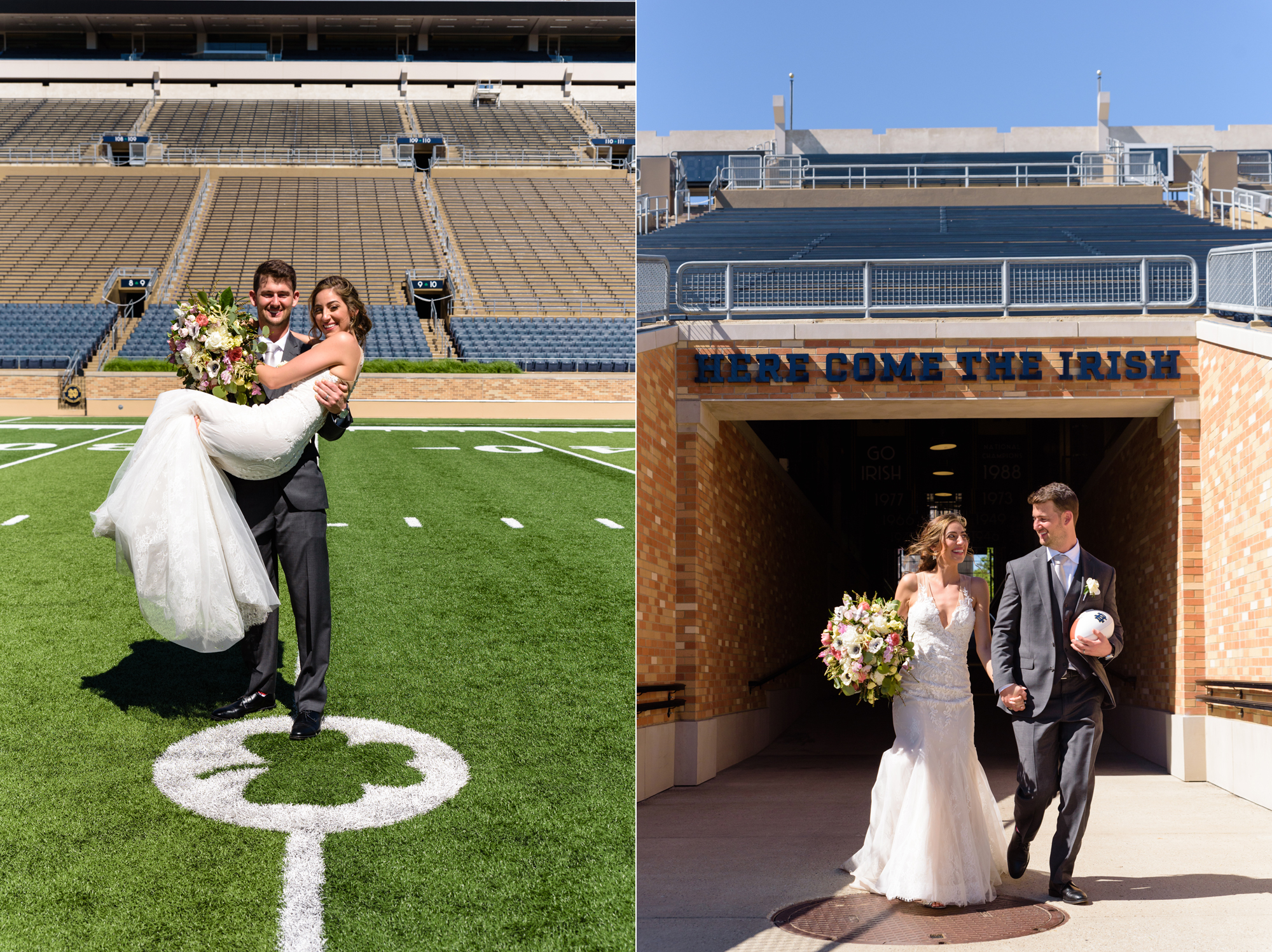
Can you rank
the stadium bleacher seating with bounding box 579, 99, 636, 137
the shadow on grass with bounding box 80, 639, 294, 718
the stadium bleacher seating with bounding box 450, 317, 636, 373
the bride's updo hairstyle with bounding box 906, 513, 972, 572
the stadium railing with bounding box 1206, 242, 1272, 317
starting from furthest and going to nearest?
the stadium bleacher seating with bounding box 579, 99, 636, 137, the stadium bleacher seating with bounding box 450, 317, 636, 373, the stadium railing with bounding box 1206, 242, 1272, 317, the shadow on grass with bounding box 80, 639, 294, 718, the bride's updo hairstyle with bounding box 906, 513, 972, 572

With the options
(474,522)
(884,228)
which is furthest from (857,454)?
(474,522)

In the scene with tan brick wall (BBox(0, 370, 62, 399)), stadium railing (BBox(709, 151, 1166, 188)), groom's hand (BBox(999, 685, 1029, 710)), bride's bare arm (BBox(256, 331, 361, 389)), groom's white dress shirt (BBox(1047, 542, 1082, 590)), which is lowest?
groom's hand (BBox(999, 685, 1029, 710))

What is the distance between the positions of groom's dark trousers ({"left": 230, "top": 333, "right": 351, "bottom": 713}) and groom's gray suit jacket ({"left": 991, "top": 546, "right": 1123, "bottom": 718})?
2800mm

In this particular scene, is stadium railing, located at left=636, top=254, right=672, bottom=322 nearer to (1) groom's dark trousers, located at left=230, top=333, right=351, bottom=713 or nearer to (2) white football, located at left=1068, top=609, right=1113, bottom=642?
(1) groom's dark trousers, located at left=230, top=333, right=351, bottom=713

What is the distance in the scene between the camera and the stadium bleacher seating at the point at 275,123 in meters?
46.6

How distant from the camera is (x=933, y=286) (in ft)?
29.0

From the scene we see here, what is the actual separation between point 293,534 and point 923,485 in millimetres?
18502

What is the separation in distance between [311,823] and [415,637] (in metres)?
2.04

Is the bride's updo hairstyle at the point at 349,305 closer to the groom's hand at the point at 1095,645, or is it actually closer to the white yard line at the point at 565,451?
the groom's hand at the point at 1095,645

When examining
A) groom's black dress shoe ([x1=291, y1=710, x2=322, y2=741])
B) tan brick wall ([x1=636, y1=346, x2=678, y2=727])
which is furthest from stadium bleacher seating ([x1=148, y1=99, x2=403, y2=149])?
groom's black dress shoe ([x1=291, y1=710, x2=322, y2=741])

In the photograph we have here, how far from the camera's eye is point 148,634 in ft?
19.2

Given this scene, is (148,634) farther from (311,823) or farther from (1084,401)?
(1084,401)

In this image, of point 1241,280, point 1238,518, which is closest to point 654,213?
point 1241,280

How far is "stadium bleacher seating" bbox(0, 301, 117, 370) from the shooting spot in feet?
88.2
